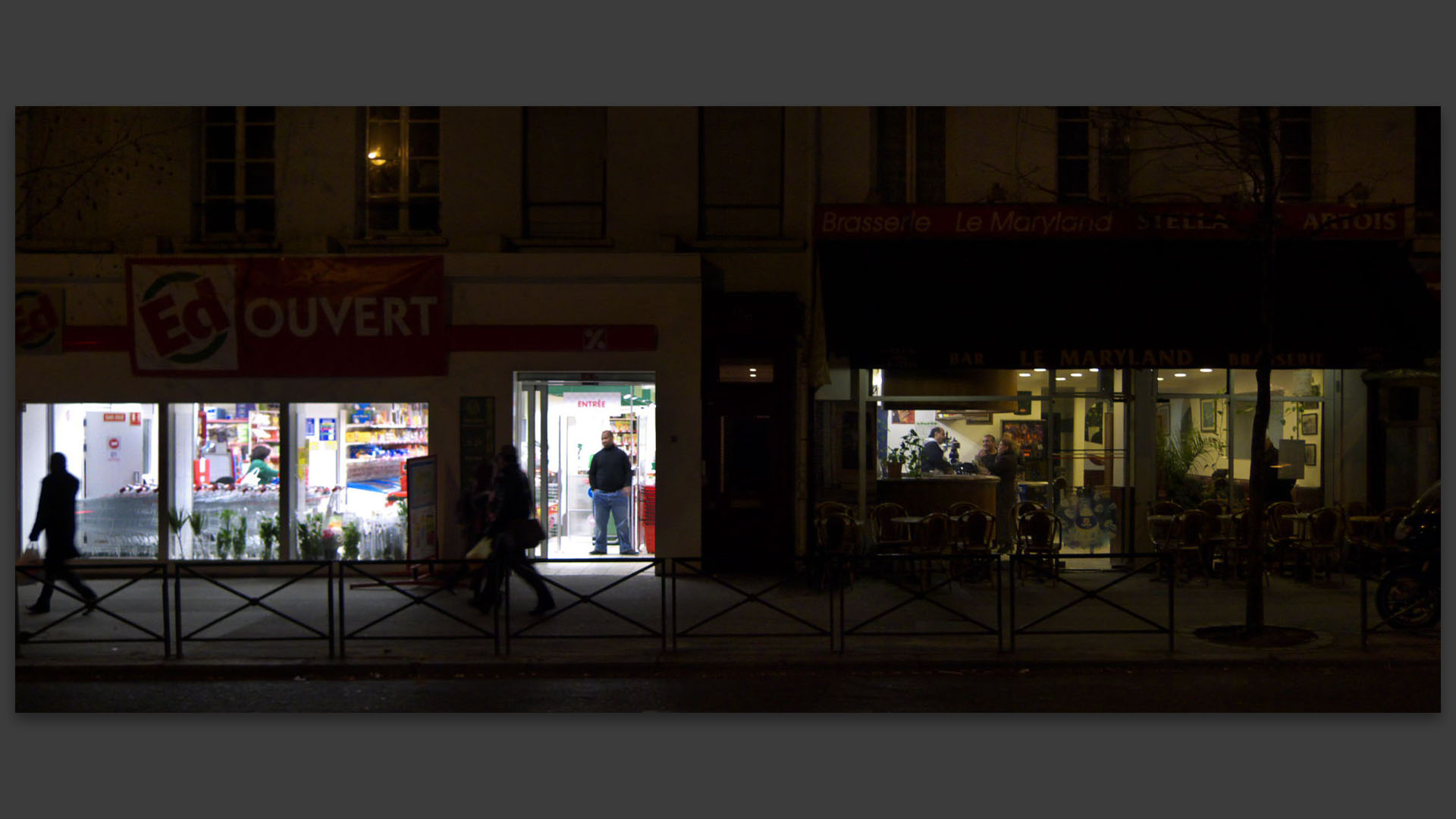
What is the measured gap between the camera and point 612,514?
14000mm

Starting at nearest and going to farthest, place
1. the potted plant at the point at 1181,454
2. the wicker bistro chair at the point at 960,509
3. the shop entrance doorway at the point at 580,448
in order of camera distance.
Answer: the wicker bistro chair at the point at 960,509, the shop entrance doorway at the point at 580,448, the potted plant at the point at 1181,454

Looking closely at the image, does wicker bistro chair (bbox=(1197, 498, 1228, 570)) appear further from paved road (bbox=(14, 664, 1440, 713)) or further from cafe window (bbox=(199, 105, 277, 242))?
cafe window (bbox=(199, 105, 277, 242))

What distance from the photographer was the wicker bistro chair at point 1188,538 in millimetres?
12766

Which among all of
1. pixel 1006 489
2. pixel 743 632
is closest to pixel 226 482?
pixel 743 632

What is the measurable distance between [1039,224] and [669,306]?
504 cm

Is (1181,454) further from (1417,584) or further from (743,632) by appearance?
(743,632)

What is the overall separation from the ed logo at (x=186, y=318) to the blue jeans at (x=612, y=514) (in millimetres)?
5017

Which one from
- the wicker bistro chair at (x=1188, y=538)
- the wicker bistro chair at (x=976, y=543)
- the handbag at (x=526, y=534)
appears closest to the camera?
the handbag at (x=526, y=534)

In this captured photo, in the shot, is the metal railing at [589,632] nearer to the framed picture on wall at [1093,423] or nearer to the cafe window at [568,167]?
the cafe window at [568,167]

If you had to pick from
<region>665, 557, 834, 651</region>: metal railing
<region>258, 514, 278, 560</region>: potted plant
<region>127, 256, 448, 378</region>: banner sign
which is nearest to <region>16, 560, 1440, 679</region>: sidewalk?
<region>665, 557, 834, 651</region>: metal railing

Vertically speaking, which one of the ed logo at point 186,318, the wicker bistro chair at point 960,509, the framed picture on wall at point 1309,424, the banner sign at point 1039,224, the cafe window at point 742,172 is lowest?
the wicker bistro chair at point 960,509

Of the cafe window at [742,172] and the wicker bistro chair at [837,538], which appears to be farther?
the cafe window at [742,172]

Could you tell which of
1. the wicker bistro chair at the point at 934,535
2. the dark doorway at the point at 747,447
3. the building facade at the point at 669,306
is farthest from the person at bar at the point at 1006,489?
the dark doorway at the point at 747,447

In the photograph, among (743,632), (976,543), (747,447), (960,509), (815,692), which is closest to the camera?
(815,692)
